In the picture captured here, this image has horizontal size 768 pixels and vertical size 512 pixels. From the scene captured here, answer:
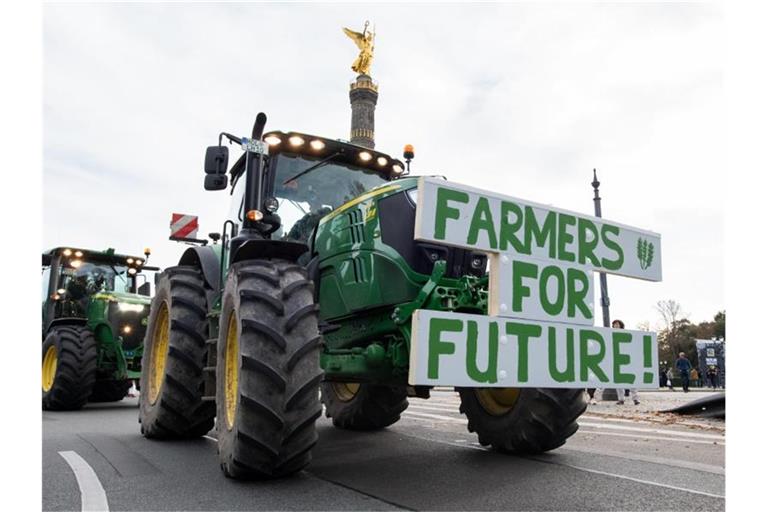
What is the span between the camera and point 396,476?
4504 mm

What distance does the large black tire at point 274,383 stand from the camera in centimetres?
379

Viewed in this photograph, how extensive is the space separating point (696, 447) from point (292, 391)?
5.00 m

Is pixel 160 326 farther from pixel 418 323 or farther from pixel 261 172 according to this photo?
pixel 418 323

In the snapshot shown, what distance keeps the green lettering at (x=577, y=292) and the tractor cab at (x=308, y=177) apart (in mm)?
2571

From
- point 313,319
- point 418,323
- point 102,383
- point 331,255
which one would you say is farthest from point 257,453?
point 102,383

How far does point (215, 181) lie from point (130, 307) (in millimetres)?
7040

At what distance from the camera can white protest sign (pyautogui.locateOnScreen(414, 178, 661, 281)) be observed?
354 centimetres

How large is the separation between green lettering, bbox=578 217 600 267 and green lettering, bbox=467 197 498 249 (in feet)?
2.37

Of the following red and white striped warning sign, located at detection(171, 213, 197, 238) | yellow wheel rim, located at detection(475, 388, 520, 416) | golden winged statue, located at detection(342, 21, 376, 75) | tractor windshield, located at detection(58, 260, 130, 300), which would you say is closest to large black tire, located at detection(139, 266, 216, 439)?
yellow wheel rim, located at detection(475, 388, 520, 416)

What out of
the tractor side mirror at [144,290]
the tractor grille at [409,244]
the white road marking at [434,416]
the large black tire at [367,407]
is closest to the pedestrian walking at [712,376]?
the white road marking at [434,416]

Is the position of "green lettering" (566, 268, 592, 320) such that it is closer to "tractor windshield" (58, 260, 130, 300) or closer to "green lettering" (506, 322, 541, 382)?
"green lettering" (506, 322, 541, 382)

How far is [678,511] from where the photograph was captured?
11.9 ft

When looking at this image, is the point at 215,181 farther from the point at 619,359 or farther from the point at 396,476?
the point at 619,359

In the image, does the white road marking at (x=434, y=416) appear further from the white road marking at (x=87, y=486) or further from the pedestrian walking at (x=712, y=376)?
the pedestrian walking at (x=712, y=376)
